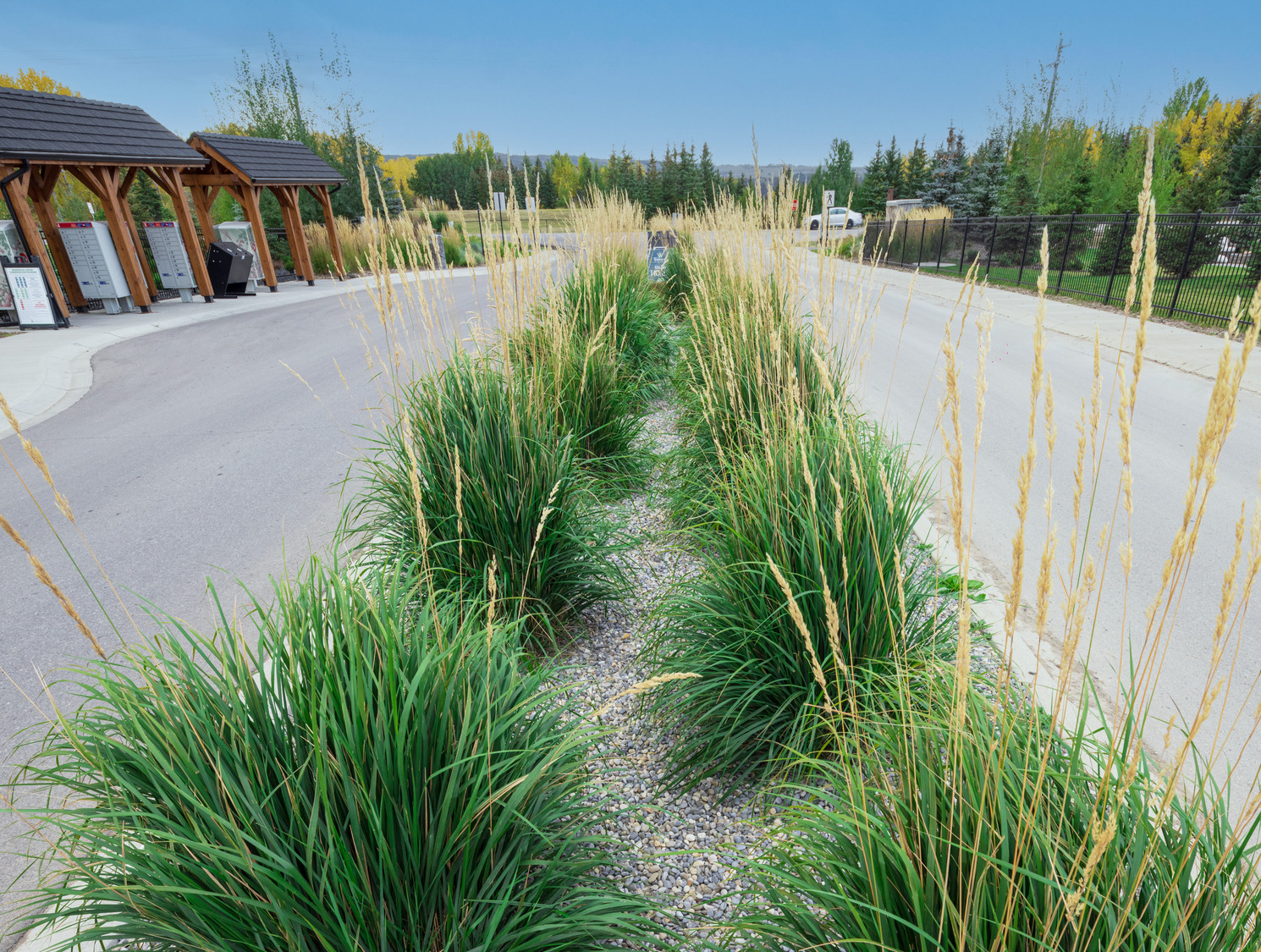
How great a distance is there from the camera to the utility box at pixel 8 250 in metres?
10.9

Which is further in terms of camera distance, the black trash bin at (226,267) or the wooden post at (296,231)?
the wooden post at (296,231)

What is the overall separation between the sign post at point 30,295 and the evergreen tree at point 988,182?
24177 millimetres

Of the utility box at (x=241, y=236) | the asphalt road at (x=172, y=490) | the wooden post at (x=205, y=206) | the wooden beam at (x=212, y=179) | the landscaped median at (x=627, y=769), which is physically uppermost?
the wooden beam at (x=212, y=179)

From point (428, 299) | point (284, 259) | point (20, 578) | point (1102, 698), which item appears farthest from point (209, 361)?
point (284, 259)

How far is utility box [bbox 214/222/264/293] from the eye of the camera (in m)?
16.2

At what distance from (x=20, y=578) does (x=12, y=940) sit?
9.07ft

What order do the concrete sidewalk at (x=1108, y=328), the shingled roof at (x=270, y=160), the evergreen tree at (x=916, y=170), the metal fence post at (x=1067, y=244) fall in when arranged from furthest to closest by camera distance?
the evergreen tree at (x=916, y=170) → the shingled roof at (x=270, y=160) → the metal fence post at (x=1067, y=244) → the concrete sidewalk at (x=1108, y=328)

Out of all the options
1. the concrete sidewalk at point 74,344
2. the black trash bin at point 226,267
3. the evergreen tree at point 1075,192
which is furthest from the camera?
the evergreen tree at point 1075,192

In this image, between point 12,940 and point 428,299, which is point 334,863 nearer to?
point 12,940

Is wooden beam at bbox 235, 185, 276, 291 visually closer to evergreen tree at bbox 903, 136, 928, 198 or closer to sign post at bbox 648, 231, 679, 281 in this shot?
sign post at bbox 648, 231, 679, 281

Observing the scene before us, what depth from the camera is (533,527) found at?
276cm

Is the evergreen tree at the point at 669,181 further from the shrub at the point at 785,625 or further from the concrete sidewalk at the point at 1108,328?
the shrub at the point at 785,625

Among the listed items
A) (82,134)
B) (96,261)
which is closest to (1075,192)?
(82,134)

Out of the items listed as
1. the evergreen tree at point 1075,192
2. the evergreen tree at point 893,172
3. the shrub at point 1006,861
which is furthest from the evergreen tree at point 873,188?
the shrub at point 1006,861
